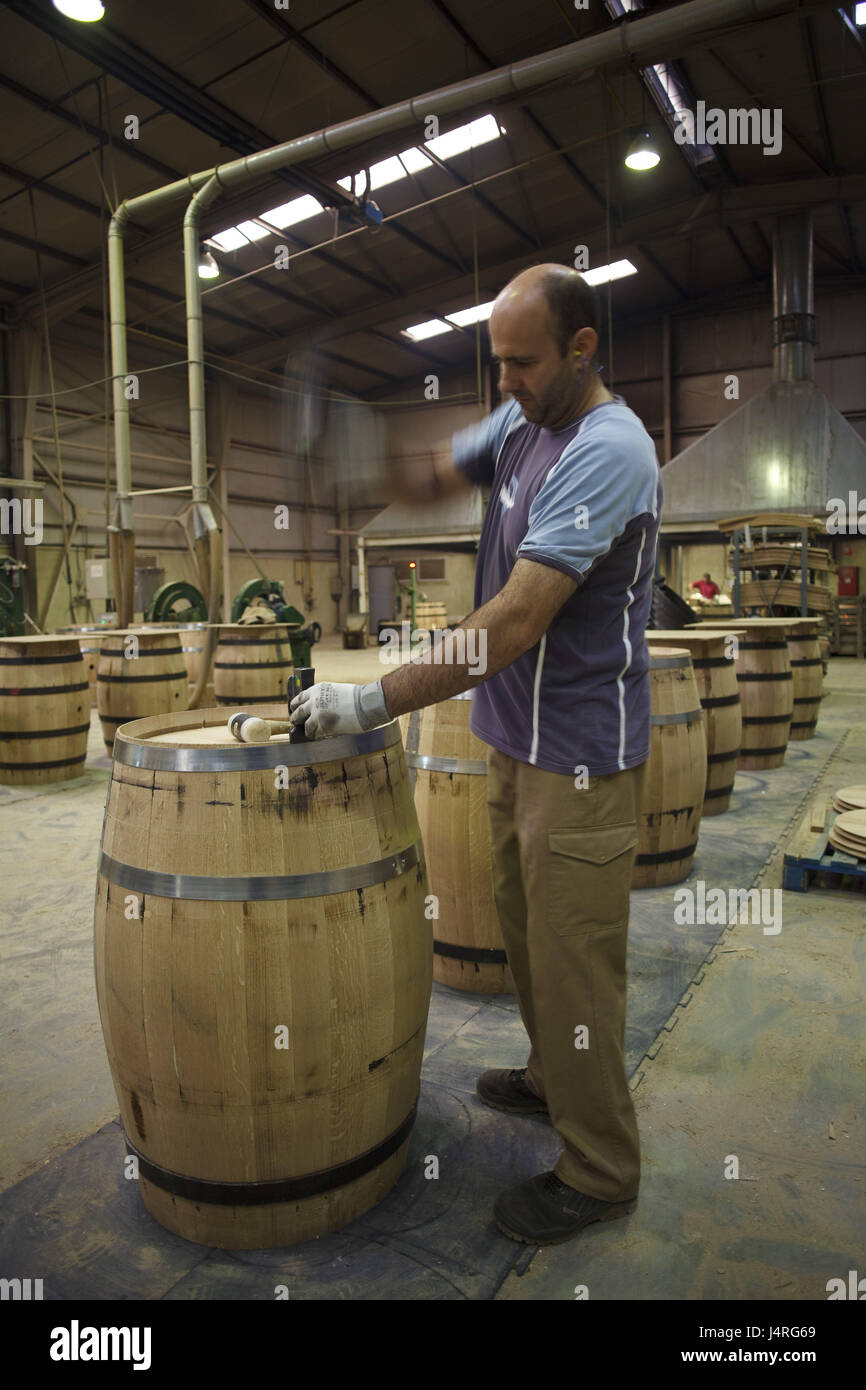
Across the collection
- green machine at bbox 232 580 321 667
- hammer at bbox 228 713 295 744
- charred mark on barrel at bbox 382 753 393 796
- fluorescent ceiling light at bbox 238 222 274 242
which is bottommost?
charred mark on barrel at bbox 382 753 393 796

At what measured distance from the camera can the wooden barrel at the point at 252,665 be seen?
6.93 metres

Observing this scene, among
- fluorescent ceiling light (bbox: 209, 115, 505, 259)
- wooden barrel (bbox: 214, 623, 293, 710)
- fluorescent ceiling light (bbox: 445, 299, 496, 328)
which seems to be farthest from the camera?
fluorescent ceiling light (bbox: 445, 299, 496, 328)

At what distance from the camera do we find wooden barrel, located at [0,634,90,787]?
231 inches

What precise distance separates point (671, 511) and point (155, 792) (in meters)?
15.2

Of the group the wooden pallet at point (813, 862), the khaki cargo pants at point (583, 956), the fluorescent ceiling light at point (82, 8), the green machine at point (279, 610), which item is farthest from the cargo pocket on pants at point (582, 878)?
the fluorescent ceiling light at point (82, 8)

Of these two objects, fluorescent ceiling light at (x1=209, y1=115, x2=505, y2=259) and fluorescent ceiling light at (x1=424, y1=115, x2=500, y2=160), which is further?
fluorescent ceiling light at (x1=209, y1=115, x2=505, y2=259)

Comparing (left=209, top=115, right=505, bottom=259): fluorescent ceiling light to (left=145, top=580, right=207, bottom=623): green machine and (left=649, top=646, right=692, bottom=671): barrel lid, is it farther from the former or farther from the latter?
(left=649, top=646, right=692, bottom=671): barrel lid

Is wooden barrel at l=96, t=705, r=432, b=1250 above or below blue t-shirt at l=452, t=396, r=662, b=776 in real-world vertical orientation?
below

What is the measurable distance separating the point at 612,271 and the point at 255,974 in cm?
1968

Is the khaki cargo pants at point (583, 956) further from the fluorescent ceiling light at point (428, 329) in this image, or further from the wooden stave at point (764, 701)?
the fluorescent ceiling light at point (428, 329)

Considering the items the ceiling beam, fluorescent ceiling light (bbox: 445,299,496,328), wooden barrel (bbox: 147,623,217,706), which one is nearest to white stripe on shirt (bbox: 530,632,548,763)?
wooden barrel (bbox: 147,623,217,706)

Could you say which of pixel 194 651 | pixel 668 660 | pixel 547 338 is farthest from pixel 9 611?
pixel 547 338
